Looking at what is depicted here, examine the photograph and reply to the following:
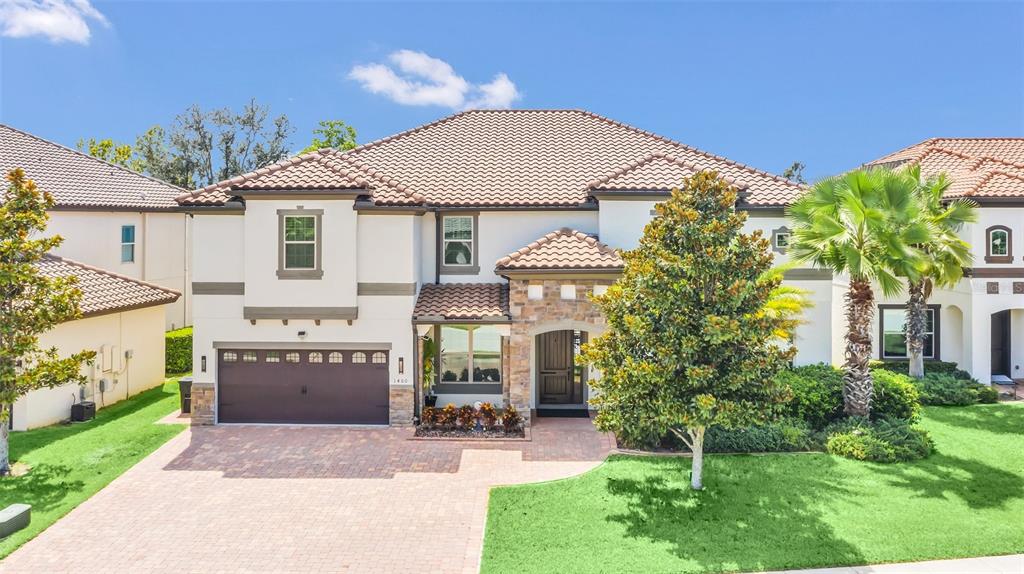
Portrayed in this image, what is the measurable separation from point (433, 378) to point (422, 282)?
278cm

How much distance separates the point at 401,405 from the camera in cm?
1717

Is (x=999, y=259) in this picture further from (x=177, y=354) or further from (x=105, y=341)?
(x=177, y=354)

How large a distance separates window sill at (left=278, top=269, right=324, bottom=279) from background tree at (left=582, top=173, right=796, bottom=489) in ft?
27.7

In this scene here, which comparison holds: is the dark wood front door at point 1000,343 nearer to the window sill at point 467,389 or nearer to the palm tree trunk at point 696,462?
the palm tree trunk at point 696,462

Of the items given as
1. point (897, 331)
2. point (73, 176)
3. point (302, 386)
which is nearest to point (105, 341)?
point (302, 386)

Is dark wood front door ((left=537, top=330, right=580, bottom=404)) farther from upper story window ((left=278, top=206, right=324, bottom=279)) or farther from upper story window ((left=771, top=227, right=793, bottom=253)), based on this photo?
upper story window ((left=278, top=206, right=324, bottom=279))

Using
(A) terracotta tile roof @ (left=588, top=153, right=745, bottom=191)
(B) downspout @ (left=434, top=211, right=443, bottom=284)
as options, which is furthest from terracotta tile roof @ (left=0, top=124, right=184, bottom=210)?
(A) terracotta tile roof @ (left=588, top=153, right=745, bottom=191)

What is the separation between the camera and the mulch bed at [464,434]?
1631 cm

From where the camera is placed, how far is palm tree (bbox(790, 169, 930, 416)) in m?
14.6

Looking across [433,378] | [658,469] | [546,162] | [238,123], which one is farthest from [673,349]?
[238,123]

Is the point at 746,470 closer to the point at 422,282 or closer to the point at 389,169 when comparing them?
the point at 422,282

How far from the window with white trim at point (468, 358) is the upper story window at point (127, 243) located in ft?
47.1

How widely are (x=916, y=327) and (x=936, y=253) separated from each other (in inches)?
98.8

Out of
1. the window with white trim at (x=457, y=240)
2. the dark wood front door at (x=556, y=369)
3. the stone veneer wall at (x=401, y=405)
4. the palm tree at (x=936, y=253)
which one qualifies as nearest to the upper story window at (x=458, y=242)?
the window with white trim at (x=457, y=240)
